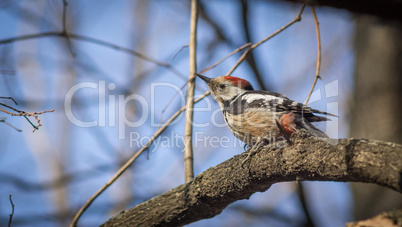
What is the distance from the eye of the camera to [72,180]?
5.36m

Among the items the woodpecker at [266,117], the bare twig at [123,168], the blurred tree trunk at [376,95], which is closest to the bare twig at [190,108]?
the bare twig at [123,168]

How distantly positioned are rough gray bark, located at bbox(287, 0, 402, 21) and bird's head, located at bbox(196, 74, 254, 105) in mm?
3218

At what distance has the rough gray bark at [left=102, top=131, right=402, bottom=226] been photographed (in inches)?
81.0

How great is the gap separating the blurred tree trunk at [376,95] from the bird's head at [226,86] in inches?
77.9

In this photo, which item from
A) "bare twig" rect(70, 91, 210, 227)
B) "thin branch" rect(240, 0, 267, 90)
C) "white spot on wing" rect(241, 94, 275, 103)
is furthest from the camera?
"thin branch" rect(240, 0, 267, 90)

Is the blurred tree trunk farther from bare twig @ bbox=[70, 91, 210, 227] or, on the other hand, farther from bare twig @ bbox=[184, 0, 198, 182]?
bare twig @ bbox=[70, 91, 210, 227]

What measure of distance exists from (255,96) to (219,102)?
855 mm

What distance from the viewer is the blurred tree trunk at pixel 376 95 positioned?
5.37 metres

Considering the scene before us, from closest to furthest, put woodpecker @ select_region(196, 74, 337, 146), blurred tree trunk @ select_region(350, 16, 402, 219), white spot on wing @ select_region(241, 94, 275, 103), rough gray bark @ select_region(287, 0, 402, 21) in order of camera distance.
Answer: rough gray bark @ select_region(287, 0, 402, 21) → woodpecker @ select_region(196, 74, 337, 146) → white spot on wing @ select_region(241, 94, 275, 103) → blurred tree trunk @ select_region(350, 16, 402, 219)

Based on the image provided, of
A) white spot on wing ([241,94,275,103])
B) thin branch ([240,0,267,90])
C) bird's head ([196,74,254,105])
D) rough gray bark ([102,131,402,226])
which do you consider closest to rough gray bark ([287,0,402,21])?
rough gray bark ([102,131,402,226])

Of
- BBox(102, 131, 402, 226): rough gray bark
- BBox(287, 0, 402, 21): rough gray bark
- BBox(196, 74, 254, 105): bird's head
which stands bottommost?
BBox(102, 131, 402, 226): rough gray bark

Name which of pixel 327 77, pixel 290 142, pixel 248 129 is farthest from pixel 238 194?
pixel 327 77

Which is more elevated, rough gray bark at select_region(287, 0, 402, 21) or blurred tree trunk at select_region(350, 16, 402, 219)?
blurred tree trunk at select_region(350, 16, 402, 219)

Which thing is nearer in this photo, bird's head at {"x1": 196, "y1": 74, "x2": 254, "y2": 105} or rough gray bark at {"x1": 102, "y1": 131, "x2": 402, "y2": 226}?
rough gray bark at {"x1": 102, "y1": 131, "x2": 402, "y2": 226}
